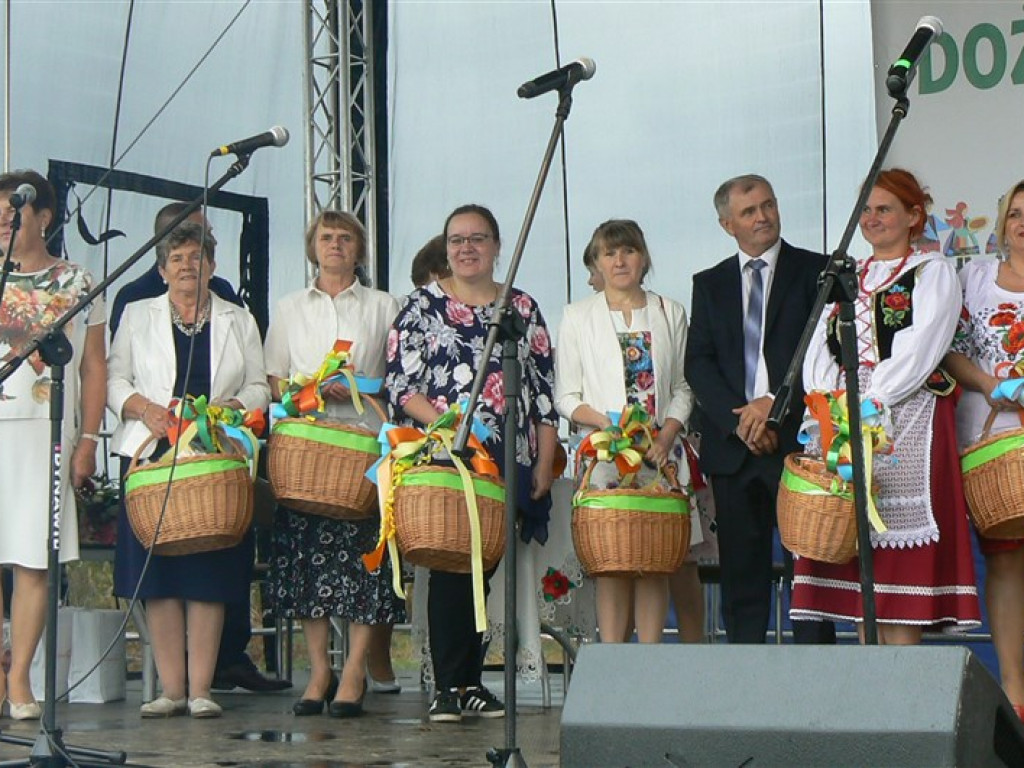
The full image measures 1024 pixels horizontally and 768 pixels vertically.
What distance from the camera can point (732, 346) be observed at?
17.5 feet

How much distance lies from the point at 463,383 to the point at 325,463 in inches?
21.2

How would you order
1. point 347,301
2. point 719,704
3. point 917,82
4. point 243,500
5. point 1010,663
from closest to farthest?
1. point 719,704
2. point 1010,663
3. point 243,500
4. point 347,301
5. point 917,82

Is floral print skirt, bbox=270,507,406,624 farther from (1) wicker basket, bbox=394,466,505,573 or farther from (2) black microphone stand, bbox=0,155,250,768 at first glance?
A: (2) black microphone stand, bbox=0,155,250,768

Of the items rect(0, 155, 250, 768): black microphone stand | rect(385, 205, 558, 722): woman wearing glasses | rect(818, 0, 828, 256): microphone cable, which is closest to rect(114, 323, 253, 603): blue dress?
rect(385, 205, 558, 722): woman wearing glasses

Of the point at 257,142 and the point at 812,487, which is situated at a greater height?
the point at 257,142

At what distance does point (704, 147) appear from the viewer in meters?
7.71

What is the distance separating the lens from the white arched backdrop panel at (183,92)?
7.73m

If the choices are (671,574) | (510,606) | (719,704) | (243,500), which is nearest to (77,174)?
(243,500)

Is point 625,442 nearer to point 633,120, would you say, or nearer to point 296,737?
point 296,737

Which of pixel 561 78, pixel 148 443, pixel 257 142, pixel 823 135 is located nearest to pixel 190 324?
pixel 148 443

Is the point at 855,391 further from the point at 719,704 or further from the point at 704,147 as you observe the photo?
the point at 704,147

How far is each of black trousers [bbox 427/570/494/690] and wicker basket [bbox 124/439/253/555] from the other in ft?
2.32

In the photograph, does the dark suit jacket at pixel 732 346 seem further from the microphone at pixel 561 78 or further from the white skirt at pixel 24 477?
the white skirt at pixel 24 477

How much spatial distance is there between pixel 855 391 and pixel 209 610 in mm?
2633
